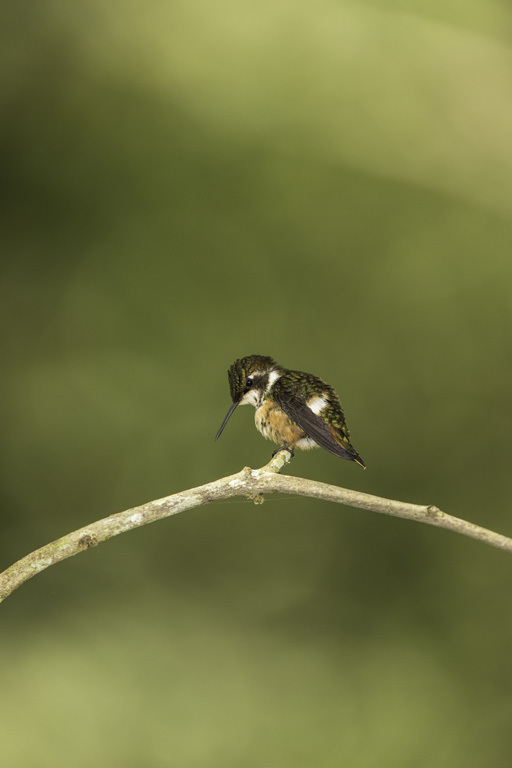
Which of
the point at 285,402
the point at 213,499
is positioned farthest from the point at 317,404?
the point at 213,499

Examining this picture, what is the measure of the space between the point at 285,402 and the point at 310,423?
0.11m

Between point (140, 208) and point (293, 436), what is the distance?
6.90 feet

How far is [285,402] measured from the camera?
1565 millimetres

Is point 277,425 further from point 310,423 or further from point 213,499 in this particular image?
point 213,499

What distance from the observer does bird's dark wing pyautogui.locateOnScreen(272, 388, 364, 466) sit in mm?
1398

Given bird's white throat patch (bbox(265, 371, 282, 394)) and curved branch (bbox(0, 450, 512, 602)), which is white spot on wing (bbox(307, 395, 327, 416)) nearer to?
bird's white throat patch (bbox(265, 371, 282, 394))

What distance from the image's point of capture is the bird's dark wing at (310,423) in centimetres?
140

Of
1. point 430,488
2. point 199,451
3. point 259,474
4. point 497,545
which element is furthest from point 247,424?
point 497,545

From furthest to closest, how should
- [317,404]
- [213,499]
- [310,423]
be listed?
[317,404]
[310,423]
[213,499]

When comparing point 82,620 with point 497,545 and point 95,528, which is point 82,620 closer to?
point 95,528

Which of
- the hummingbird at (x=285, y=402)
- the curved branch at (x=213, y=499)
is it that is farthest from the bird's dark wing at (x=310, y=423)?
the curved branch at (x=213, y=499)

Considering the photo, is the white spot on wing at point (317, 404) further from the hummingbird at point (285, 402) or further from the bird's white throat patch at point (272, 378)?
the bird's white throat patch at point (272, 378)

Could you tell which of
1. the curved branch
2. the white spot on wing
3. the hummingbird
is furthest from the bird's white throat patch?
the curved branch

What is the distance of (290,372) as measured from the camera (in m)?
1.70
